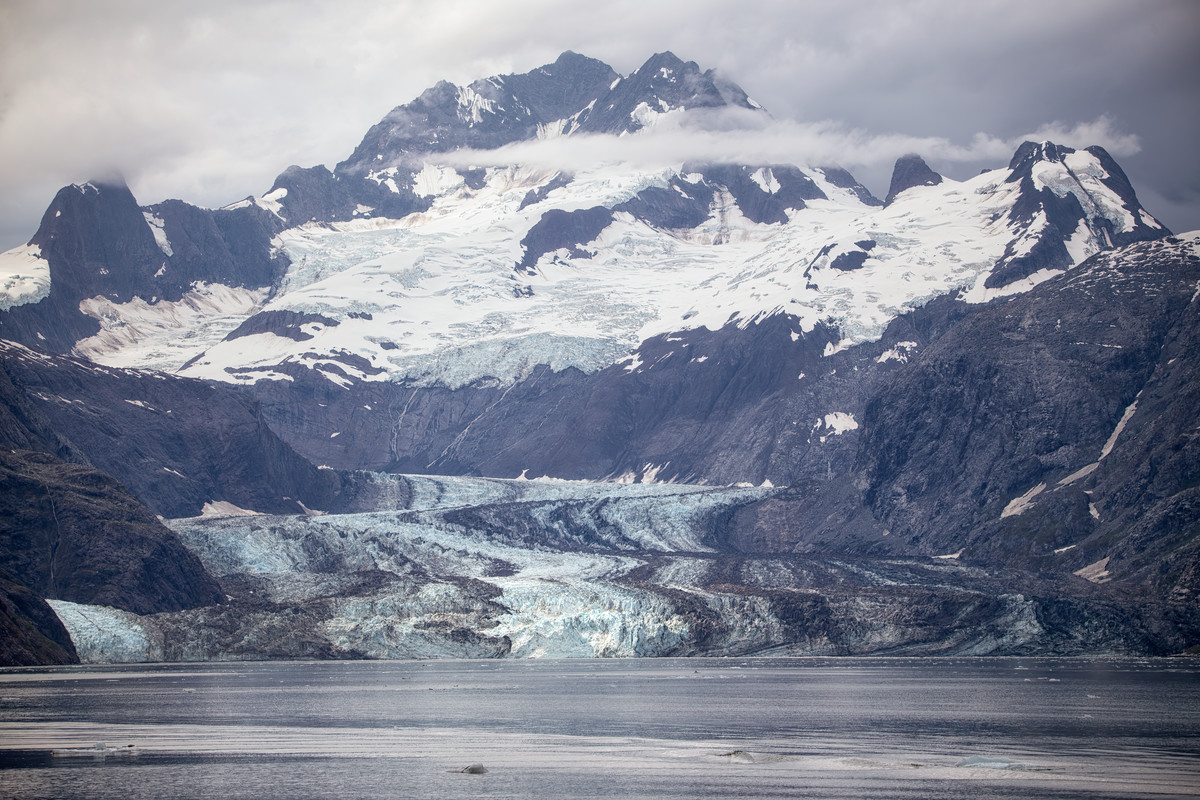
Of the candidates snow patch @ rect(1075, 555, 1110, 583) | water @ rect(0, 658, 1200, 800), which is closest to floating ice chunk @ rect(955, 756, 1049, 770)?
water @ rect(0, 658, 1200, 800)

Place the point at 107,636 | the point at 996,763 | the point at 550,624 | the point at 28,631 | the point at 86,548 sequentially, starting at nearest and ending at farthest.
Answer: the point at 996,763
the point at 28,631
the point at 107,636
the point at 550,624
the point at 86,548

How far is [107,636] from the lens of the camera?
5148 inches

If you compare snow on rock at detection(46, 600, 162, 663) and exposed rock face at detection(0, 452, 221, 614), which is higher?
exposed rock face at detection(0, 452, 221, 614)

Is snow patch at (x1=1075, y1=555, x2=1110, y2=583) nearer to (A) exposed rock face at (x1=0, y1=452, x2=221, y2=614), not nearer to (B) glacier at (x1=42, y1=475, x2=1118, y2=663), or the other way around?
(B) glacier at (x1=42, y1=475, x2=1118, y2=663)

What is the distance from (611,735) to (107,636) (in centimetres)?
8159

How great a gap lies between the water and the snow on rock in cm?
1817

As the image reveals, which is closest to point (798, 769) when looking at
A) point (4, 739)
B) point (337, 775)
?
point (337, 775)

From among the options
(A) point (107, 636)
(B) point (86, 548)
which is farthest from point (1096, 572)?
(B) point (86, 548)

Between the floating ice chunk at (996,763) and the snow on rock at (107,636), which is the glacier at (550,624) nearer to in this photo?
the snow on rock at (107,636)

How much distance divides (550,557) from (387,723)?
119 metres

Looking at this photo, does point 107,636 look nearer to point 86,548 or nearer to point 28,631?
point 28,631

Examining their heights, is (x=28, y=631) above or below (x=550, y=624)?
above

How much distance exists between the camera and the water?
48.4 metres

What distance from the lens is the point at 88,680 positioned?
103 metres
